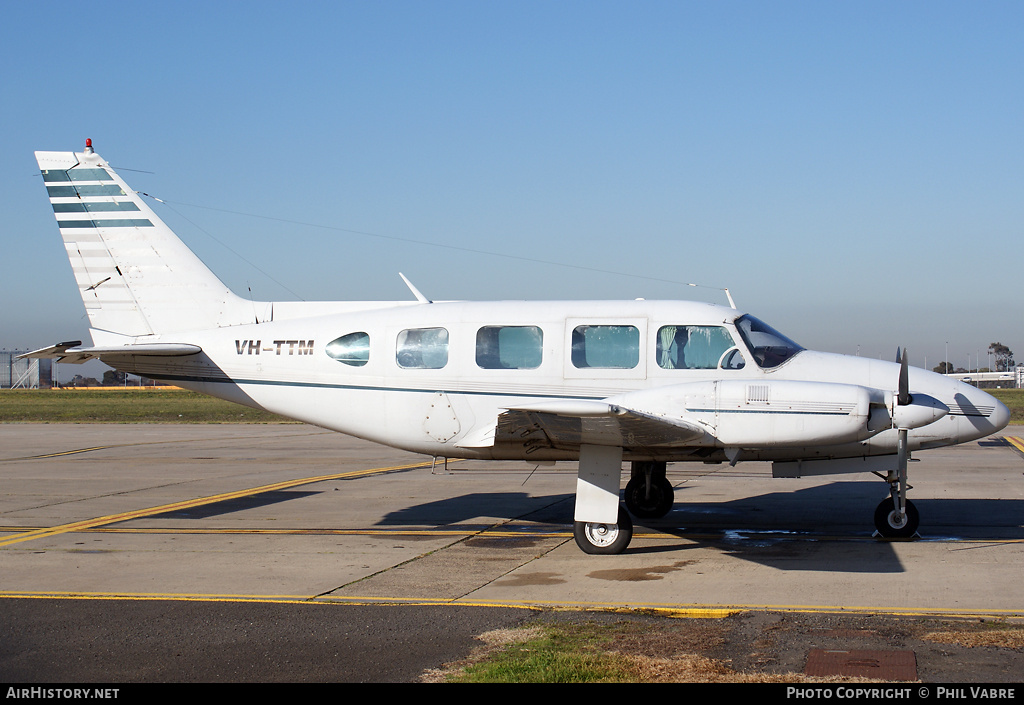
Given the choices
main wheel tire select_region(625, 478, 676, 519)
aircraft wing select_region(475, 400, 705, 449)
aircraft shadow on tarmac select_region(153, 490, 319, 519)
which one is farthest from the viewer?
aircraft shadow on tarmac select_region(153, 490, 319, 519)

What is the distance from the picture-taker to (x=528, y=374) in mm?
10742

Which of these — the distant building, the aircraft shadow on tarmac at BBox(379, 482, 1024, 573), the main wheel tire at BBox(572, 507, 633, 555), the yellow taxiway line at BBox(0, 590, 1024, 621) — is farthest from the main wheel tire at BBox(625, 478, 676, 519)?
the distant building

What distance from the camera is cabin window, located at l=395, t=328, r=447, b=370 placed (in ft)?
36.3

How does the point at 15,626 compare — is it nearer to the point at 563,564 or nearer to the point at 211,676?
the point at 211,676

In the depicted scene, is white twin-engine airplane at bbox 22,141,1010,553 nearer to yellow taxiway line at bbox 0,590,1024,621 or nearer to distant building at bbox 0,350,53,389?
yellow taxiway line at bbox 0,590,1024,621

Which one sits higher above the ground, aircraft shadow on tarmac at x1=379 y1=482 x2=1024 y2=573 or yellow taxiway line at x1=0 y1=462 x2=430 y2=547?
aircraft shadow on tarmac at x1=379 y1=482 x2=1024 y2=573

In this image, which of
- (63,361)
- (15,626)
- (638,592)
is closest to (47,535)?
(63,361)

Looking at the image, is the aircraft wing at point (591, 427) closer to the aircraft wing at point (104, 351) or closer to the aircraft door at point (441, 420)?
the aircraft door at point (441, 420)

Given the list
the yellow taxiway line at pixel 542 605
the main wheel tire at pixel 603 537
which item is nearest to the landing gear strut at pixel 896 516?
the main wheel tire at pixel 603 537

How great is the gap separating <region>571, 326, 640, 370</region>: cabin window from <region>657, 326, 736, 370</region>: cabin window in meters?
0.31

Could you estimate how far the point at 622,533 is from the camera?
9953 millimetres

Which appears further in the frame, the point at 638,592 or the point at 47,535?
the point at 47,535

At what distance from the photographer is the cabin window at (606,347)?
10508 mm
